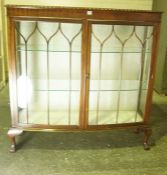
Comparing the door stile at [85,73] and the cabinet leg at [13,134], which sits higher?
the door stile at [85,73]

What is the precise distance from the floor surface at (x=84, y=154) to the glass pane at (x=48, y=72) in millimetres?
282

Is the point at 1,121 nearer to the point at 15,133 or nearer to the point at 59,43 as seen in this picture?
the point at 15,133

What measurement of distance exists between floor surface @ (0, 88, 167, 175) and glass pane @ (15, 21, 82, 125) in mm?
282

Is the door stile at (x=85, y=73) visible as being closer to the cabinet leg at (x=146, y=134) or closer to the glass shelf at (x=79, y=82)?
the glass shelf at (x=79, y=82)

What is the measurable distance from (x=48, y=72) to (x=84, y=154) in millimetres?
766

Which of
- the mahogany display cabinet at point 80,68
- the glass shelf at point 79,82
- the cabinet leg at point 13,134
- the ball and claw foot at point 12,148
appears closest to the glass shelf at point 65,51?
the mahogany display cabinet at point 80,68

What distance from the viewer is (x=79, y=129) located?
218cm

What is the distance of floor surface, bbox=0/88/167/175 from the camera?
2014mm

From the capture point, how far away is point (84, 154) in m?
2.24

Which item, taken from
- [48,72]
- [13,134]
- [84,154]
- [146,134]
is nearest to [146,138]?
[146,134]

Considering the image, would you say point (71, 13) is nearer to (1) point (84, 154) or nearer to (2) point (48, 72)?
(2) point (48, 72)

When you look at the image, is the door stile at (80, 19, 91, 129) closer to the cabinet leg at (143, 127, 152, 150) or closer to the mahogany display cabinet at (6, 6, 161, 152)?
the mahogany display cabinet at (6, 6, 161, 152)

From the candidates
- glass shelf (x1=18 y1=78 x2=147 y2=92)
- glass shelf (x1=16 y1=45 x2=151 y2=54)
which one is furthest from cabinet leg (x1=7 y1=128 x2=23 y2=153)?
glass shelf (x1=16 y1=45 x2=151 y2=54)

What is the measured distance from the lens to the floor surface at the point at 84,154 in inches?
79.3
